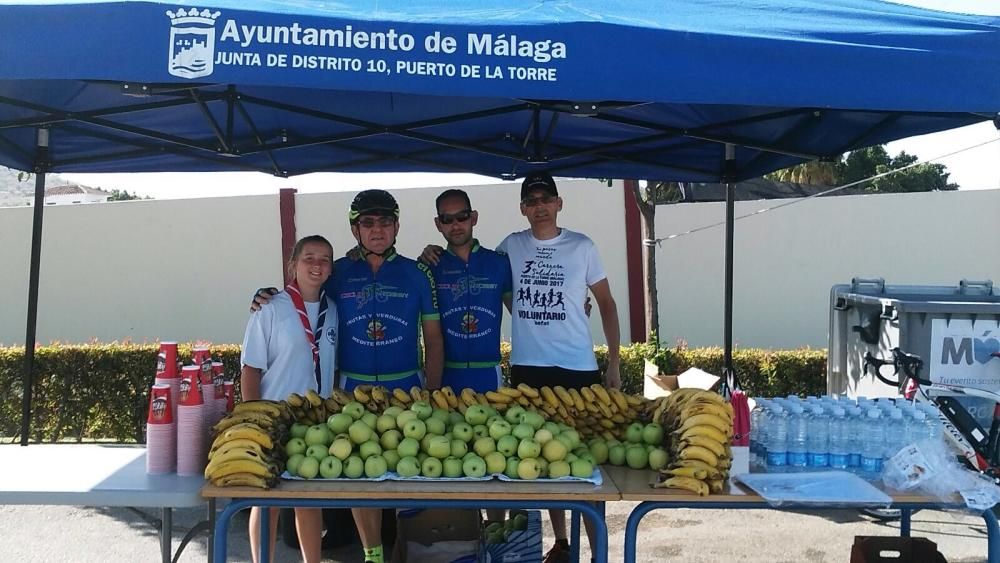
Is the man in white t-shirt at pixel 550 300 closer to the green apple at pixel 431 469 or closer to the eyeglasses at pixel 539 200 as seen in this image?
the eyeglasses at pixel 539 200

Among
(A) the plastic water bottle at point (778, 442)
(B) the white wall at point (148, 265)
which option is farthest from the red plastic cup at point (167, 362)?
(B) the white wall at point (148, 265)

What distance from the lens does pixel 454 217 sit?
3.86 meters

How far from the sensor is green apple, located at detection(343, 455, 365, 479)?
9.38 ft

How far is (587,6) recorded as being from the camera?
9.37 feet

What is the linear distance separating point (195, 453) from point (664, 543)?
3.20m

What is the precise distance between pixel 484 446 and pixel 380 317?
98 centimetres

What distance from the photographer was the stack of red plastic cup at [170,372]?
9.61 ft

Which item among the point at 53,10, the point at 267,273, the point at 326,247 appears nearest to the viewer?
the point at 53,10

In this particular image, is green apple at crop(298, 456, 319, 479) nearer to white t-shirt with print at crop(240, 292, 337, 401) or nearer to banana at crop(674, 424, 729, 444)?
white t-shirt with print at crop(240, 292, 337, 401)

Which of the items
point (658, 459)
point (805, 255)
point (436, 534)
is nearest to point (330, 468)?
point (436, 534)

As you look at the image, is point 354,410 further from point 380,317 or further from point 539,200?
point 539,200

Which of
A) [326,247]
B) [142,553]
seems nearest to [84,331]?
[142,553]

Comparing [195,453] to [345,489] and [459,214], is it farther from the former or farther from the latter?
[459,214]

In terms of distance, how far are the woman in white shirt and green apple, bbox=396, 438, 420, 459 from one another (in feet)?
2.70
